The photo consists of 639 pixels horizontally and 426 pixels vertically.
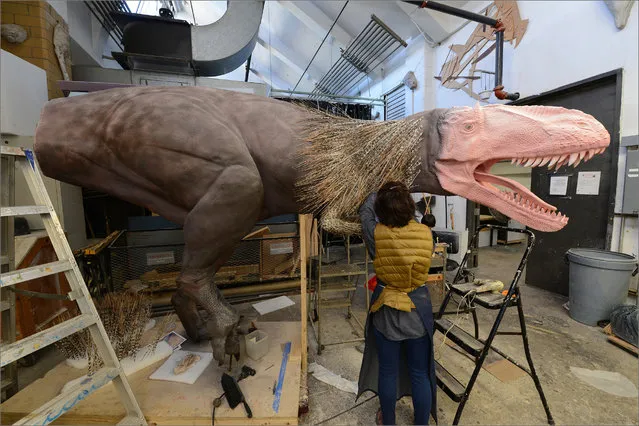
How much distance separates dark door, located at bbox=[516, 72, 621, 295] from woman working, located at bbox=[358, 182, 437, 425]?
2955mm

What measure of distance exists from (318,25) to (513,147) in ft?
17.9

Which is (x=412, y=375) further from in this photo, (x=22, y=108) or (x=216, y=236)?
(x=22, y=108)

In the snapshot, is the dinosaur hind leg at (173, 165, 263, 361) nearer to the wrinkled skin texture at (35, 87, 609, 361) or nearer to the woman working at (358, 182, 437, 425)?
the wrinkled skin texture at (35, 87, 609, 361)

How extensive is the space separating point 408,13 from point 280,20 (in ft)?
10.6

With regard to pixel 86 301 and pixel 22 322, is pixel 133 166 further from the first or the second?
pixel 22 322

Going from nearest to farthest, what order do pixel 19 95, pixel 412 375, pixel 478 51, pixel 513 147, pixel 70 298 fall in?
pixel 513 147 → pixel 70 298 → pixel 412 375 → pixel 19 95 → pixel 478 51

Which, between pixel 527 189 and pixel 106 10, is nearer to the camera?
pixel 527 189

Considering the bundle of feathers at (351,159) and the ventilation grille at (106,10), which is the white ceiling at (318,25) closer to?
the ventilation grille at (106,10)

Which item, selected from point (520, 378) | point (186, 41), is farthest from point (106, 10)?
point (520, 378)

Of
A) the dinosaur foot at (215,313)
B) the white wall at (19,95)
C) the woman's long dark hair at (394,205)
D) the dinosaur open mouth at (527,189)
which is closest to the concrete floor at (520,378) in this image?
the dinosaur foot at (215,313)

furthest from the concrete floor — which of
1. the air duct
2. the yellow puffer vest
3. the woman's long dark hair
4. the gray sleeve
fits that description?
the air duct

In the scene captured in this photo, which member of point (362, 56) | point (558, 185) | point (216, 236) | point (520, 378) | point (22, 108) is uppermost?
point (362, 56)

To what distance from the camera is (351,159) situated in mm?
1237

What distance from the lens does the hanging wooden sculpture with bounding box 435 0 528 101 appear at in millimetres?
3445
